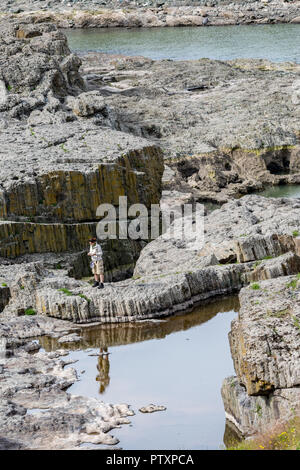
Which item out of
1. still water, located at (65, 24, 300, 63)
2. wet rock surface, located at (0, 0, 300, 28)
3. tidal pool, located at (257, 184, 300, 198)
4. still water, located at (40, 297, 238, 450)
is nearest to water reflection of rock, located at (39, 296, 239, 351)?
still water, located at (40, 297, 238, 450)

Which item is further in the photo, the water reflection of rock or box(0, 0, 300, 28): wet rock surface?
box(0, 0, 300, 28): wet rock surface

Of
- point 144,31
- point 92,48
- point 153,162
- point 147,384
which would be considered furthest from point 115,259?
point 144,31

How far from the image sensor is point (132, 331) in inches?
1086

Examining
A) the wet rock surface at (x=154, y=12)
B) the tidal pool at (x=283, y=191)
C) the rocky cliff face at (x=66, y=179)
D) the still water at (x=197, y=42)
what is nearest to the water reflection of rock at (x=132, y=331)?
the rocky cliff face at (x=66, y=179)

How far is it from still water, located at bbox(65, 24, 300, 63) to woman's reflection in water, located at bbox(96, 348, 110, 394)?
7006cm

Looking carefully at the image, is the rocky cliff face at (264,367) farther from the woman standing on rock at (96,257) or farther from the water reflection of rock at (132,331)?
the woman standing on rock at (96,257)

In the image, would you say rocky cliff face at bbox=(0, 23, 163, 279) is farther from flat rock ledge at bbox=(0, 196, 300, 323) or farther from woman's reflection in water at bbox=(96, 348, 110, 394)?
woman's reflection in water at bbox=(96, 348, 110, 394)

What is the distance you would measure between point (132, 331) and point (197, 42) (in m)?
91.8

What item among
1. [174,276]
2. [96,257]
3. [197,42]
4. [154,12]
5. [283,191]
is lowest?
[283,191]

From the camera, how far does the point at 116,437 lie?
20.4 metres

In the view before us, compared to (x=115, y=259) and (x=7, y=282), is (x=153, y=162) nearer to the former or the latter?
(x=115, y=259)

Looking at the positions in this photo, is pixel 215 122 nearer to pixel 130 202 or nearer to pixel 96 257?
pixel 130 202

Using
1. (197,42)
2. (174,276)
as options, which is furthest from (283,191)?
(197,42)

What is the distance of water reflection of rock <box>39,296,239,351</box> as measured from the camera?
2686 centimetres
